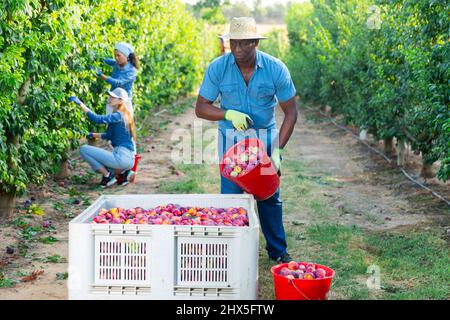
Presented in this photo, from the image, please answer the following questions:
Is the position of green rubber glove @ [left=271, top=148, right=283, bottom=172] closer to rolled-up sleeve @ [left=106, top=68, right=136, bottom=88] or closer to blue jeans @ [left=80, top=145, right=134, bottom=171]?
blue jeans @ [left=80, top=145, right=134, bottom=171]

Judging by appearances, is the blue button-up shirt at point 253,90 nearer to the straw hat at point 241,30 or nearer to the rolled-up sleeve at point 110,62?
the straw hat at point 241,30

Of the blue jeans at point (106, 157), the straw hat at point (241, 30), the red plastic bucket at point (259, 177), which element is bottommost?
the blue jeans at point (106, 157)

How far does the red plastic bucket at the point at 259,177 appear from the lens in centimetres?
558

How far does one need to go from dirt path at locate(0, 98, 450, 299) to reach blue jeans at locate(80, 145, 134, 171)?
329 millimetres

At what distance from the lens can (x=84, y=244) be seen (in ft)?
14.9

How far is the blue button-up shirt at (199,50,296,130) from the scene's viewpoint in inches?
239

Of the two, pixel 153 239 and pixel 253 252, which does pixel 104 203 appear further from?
pixel 253 252

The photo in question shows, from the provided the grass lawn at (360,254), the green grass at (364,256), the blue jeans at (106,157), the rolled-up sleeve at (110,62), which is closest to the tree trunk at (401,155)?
the grass lawn at (360,254)

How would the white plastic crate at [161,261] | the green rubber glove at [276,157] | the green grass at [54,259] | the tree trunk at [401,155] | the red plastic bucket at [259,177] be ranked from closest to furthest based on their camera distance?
1. the white plastic crate at [161,261]
2. the red plastic bucket at [259,177]
3. the green rubber glove at [276,157]
4. the green grass at [54,259]
5. the tree trunk at [401,155]

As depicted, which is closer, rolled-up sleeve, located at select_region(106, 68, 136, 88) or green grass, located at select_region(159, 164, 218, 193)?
green grass, located at select_region(159, 164, 218, 193)

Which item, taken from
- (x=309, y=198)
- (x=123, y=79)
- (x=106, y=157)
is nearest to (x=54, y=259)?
(x=106, y=157)

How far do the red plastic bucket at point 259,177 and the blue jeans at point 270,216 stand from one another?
1.35 ft

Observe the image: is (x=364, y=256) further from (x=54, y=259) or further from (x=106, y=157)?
(x=106, y=157)

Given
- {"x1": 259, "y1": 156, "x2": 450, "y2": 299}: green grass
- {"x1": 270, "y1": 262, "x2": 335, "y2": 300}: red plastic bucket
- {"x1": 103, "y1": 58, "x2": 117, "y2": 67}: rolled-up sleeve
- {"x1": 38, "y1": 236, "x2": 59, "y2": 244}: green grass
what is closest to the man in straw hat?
{"x1": 259, "y1": 156, "x2": 450, "y2": 299}: green grass
